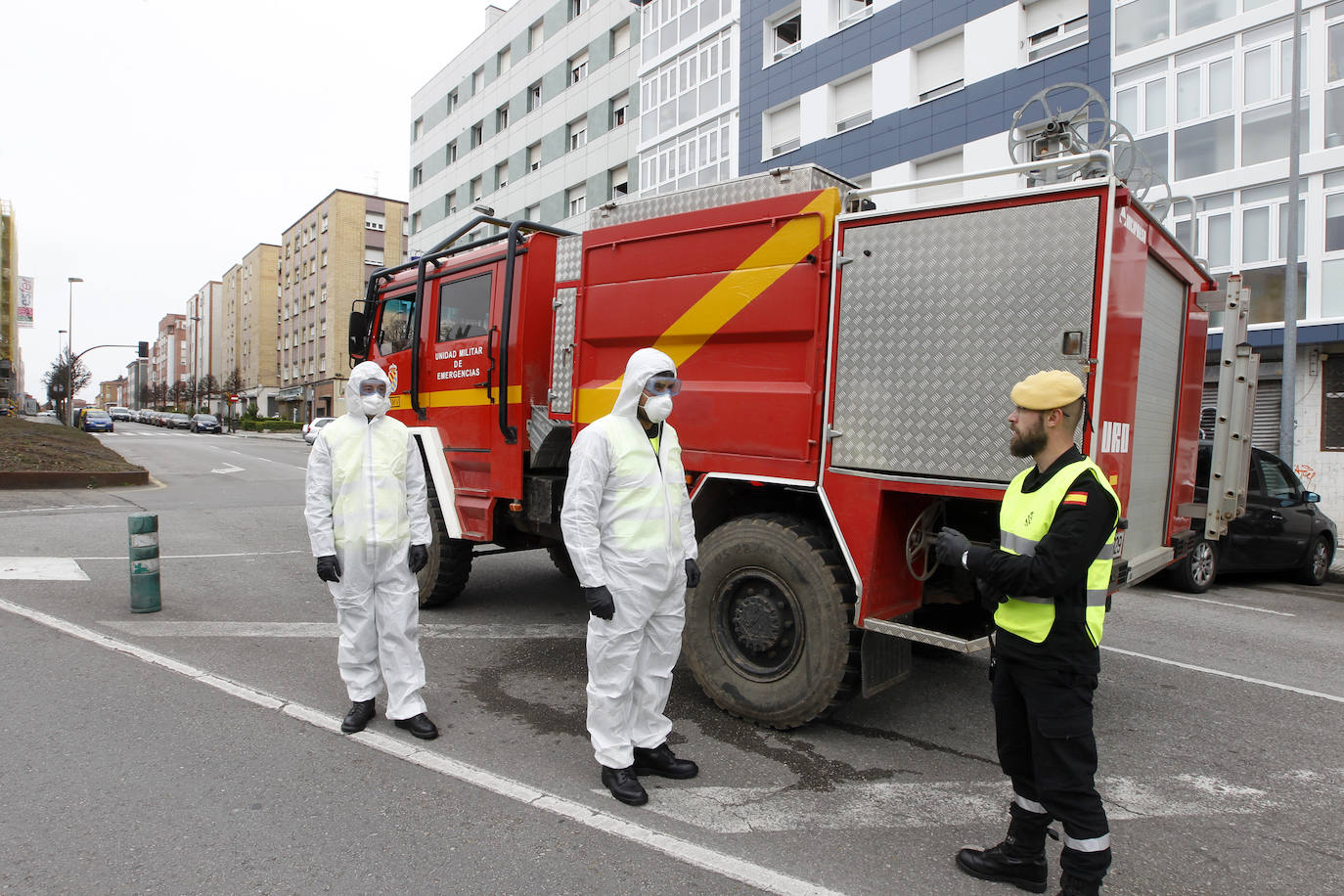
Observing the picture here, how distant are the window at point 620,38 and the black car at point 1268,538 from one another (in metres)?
27.2

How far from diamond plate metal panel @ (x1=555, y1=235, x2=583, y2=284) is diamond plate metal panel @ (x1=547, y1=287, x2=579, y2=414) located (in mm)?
103

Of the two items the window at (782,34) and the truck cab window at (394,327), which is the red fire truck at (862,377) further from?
the window at (782,34)

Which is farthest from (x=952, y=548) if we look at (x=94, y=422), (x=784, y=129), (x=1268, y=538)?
(x=94, y=422)

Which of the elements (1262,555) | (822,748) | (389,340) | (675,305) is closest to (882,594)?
(822,748)

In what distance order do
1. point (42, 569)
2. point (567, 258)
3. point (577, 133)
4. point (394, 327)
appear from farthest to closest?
point (577, 133)
point (42, 569)
point (394, 327)
point (567, 258)

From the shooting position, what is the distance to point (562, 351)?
5.31 meters

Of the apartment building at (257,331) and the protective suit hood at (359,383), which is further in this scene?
the apartment building at (257,331)

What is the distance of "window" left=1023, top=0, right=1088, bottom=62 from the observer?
1702 cm

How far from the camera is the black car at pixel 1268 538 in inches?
332

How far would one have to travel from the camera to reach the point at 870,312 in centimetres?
383

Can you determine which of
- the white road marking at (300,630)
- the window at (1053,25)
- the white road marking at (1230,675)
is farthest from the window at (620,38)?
the white road marking at (1230,675)

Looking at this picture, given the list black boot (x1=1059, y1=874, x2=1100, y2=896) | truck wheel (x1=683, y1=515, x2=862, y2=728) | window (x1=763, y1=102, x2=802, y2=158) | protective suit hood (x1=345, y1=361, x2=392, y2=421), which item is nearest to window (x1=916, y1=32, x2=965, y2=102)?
window (x1=763, y1=102, x2=802, y2=158)

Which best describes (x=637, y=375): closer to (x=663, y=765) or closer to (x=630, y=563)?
(x=630, y=563)

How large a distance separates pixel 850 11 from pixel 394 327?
62.8 feet
